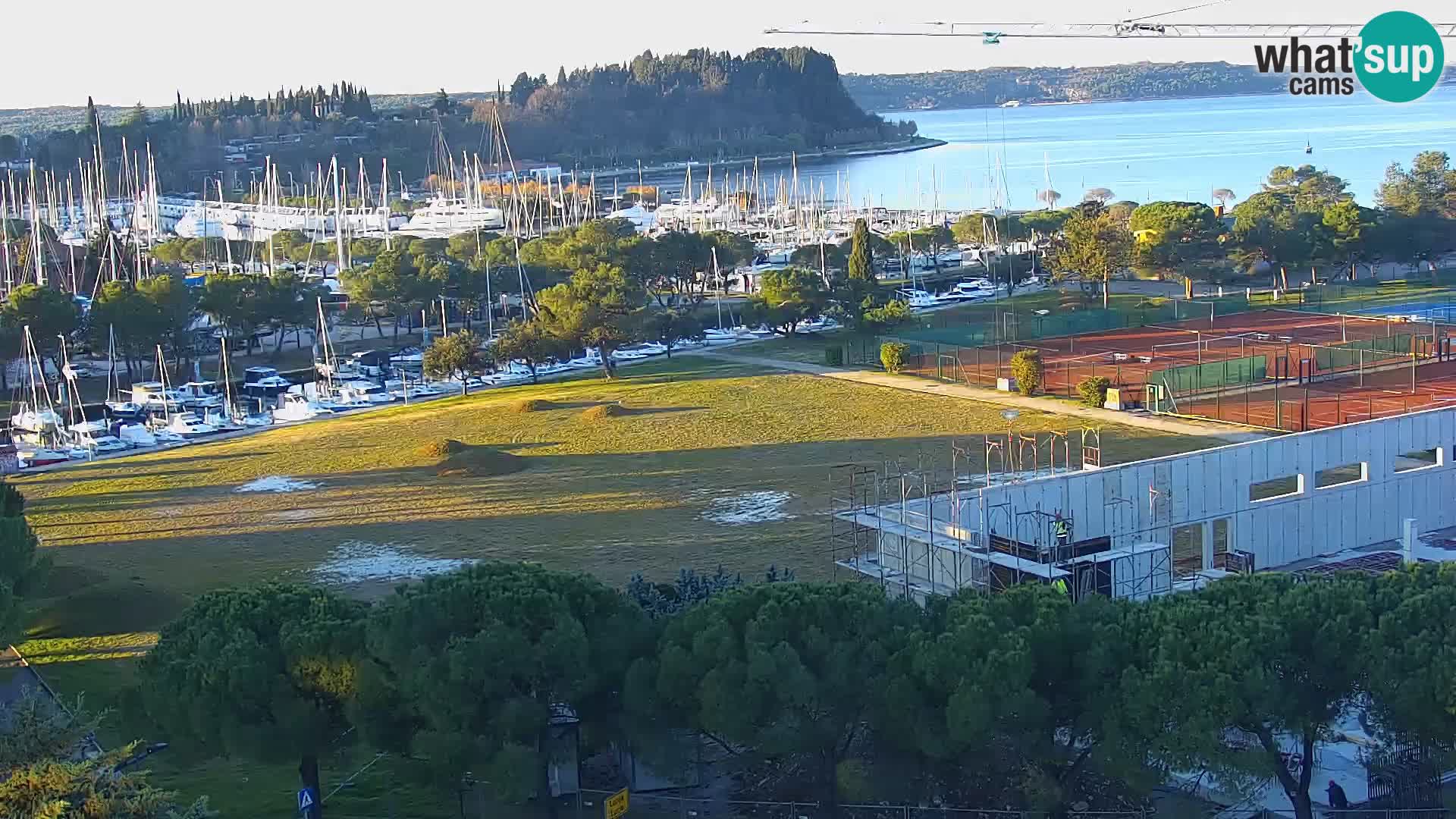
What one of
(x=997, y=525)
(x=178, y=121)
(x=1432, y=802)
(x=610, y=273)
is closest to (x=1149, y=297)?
(x=610, y=273)

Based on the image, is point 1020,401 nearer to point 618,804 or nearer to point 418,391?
point 418,391

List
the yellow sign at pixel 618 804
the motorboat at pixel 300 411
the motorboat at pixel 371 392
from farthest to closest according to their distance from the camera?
the motorboat at pixel 371 392 < the motorboat at pixel 300 411 < the yellow sign at pixel 618 804

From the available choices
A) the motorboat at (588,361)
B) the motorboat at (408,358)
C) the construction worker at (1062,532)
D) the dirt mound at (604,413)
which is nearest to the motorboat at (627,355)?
the motorboat at (588,361)

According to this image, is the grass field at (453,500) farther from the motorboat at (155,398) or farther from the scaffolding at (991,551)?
the motorboat at (155,398)

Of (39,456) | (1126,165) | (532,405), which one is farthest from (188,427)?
(1126,165)

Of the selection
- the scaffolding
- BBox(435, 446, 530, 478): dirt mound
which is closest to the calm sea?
BBox(435, 446, 530, 478): dirt mound

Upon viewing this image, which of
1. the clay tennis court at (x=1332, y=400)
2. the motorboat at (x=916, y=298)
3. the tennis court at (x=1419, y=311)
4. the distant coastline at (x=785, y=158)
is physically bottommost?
the clay tennis court at (x=1332, y=400)

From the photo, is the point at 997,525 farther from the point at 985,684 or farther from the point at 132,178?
the point at 132,178
